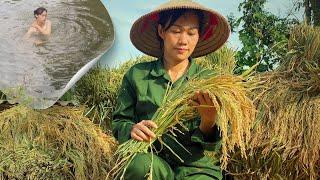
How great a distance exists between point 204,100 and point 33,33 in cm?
284

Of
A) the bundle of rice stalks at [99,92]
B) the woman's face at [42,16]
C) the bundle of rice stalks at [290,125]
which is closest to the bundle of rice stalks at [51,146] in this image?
the bundle of rice stalks at [99,92]

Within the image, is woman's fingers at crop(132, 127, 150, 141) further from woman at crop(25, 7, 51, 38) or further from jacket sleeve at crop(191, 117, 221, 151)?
woman at crop(25, 7, 51, 38)

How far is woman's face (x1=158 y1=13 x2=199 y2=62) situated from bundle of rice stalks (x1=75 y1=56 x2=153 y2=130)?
1.77 meters

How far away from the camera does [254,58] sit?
517cm

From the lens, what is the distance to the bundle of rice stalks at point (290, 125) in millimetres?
2959

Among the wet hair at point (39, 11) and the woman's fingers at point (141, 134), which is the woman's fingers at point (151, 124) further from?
the wet hair at point (39, 11)

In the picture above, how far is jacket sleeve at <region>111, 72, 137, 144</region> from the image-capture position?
2369 mm

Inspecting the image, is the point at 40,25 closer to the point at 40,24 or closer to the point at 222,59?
the point at 40,24

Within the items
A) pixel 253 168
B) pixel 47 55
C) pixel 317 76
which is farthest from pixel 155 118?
pixel 47 55

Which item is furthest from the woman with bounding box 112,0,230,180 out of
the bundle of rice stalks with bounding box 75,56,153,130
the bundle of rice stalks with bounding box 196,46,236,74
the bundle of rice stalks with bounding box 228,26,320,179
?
the bundle of rice stalks with bounding box 75,56,153,130

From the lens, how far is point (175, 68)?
2537mm

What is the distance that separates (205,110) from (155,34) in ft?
2.50

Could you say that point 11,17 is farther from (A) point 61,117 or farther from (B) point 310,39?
(B) point 310,39

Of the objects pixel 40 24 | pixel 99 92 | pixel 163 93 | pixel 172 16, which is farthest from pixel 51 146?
pixel 40 24
